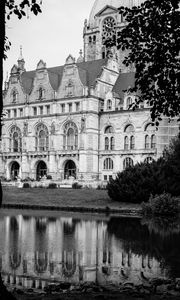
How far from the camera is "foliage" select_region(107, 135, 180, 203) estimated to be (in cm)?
4322

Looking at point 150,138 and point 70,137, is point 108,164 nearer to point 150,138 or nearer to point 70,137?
point 70,137

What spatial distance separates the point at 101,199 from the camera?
48062mm

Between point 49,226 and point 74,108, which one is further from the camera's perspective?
point 74,108

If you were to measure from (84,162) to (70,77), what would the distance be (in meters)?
15.0

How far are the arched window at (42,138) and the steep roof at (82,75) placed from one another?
7.30 meters

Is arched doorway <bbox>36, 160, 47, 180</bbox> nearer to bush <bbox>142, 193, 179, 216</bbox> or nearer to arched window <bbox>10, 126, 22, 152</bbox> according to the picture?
arched window <bbox>10, 126, 22, 152</bbox>

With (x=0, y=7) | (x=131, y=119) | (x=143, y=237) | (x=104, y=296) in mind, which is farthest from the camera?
(x=131, y=119)

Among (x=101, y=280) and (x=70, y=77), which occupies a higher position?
(x=70, y=77)

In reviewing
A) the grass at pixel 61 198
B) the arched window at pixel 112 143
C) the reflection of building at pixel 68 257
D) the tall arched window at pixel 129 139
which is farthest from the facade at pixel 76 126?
the reflection of building at pixel 68 257

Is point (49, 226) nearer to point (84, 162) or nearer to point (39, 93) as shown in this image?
point (84, 162)

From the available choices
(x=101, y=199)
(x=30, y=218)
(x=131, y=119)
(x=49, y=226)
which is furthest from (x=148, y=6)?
(x=131, y=119)

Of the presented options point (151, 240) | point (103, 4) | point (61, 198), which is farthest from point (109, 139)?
point (151, 240)

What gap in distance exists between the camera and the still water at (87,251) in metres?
13.8

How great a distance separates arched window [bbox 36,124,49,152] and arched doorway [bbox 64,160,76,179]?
200 inches
